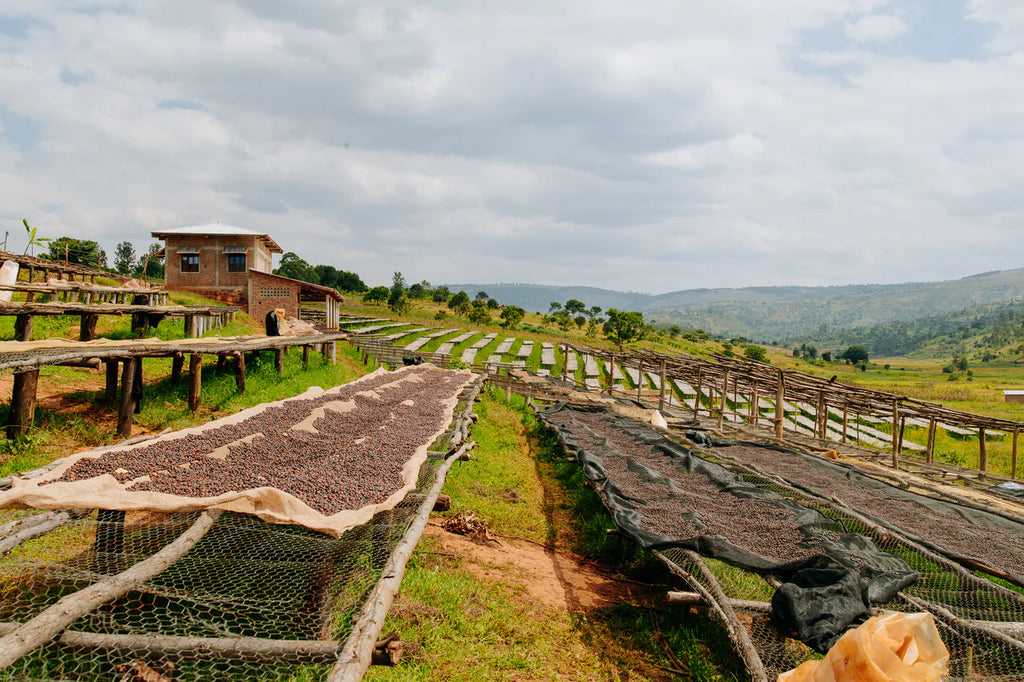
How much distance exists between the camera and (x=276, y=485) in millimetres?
4105

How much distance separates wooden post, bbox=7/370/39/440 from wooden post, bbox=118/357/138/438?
975 mm

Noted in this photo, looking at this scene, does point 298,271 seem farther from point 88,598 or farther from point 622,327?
point 88,598

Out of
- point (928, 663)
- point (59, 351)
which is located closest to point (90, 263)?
point (59, 351)

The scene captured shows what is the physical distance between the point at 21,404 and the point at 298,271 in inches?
2768

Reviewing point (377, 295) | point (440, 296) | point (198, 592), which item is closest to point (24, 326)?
point (198, 592)

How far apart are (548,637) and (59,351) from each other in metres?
6.29

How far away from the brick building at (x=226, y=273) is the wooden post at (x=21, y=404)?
18045 mm

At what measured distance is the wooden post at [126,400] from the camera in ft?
22.6

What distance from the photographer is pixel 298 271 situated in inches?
2815

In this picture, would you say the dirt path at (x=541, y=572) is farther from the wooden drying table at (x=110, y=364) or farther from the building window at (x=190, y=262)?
the building window at (x=190, y=262)

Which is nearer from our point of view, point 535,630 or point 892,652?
point 892,652

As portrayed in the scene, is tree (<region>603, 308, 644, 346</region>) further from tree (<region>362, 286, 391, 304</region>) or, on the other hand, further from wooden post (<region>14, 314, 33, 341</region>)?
wooden post (<region>14, 314, 33, 341</region>)

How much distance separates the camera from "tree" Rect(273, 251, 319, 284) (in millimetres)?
69812

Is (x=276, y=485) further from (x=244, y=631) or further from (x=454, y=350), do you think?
(x=454, y=350)
